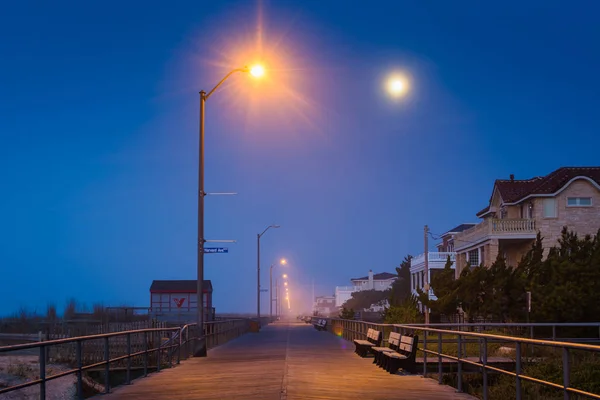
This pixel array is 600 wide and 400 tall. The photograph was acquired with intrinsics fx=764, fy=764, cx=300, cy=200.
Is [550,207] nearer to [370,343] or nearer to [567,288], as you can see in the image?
[567,288]

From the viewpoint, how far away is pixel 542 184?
5200cm

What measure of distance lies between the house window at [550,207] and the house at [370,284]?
87.6 meters

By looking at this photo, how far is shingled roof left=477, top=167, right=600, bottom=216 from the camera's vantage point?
5081cm

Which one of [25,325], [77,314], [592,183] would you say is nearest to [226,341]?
[592,183]

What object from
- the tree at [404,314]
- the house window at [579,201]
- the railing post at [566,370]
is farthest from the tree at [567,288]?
the railing post at [566,370]

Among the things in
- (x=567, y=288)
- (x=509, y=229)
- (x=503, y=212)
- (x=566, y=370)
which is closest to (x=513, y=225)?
A: (x=509, y=229)

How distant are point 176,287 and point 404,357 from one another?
2295 inches

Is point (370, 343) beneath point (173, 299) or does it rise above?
beneath

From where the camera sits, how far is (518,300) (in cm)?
3591

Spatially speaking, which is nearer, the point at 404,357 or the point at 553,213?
A: the point at 404,357

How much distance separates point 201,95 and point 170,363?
10845mm

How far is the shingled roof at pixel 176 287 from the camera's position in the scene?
71625 millimetres

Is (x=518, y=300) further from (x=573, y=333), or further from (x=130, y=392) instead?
(x=130, y=392)

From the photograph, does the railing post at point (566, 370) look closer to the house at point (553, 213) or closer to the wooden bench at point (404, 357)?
the wooden bench at point (404, 357)
